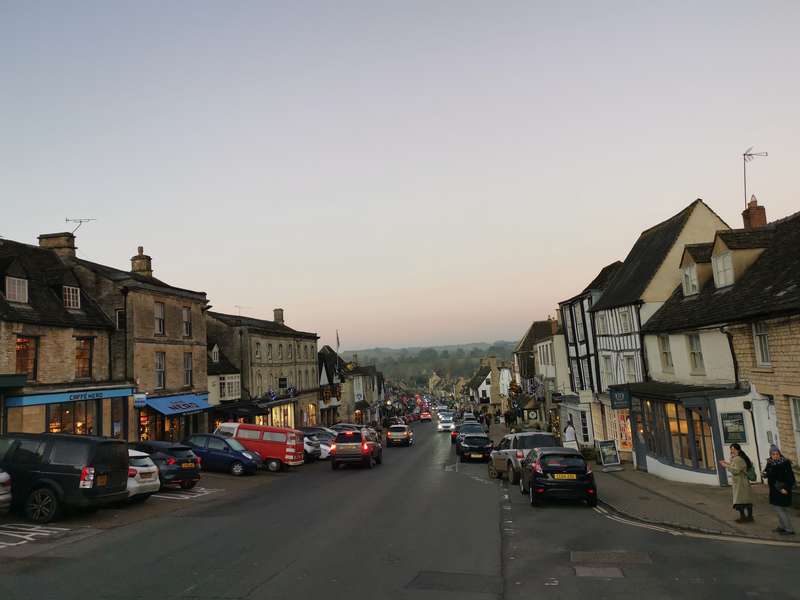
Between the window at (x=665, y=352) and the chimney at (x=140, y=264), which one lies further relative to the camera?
the chimney at (x=140, y=264)

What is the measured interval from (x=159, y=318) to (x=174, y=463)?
14.1 metres

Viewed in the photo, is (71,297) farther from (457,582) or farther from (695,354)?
(695,354)

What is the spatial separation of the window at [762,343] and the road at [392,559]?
23.9ft

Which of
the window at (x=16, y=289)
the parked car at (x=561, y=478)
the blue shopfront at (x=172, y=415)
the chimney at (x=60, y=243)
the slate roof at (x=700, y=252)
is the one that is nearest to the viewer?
the parked car at (x=561, y=478)

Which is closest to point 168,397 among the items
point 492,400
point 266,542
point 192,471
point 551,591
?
point 192,471

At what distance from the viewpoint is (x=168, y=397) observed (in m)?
32.0

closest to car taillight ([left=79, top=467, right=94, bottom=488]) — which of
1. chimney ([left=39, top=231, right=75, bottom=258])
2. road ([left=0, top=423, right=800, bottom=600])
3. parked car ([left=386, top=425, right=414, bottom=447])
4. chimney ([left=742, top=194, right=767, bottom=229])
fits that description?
road ([left=0, top=423, right=800, bottom=600])

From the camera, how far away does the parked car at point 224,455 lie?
1012 inches

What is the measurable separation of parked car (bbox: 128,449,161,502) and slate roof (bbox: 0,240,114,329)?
987cm

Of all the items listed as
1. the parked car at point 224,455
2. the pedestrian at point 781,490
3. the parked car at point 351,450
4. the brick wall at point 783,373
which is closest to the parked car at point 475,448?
the parked car at point 351,450

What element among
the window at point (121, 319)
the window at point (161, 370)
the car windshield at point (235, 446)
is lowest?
the car windshield at point (235, 446)

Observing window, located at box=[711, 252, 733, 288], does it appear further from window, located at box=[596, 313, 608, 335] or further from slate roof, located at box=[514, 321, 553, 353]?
slate roof, located at box=[514, 321, 553, 353]

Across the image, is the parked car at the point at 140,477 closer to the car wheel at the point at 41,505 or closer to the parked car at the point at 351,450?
the car wheel at the point at 41,505

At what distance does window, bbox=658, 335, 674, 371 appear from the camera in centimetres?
2486
